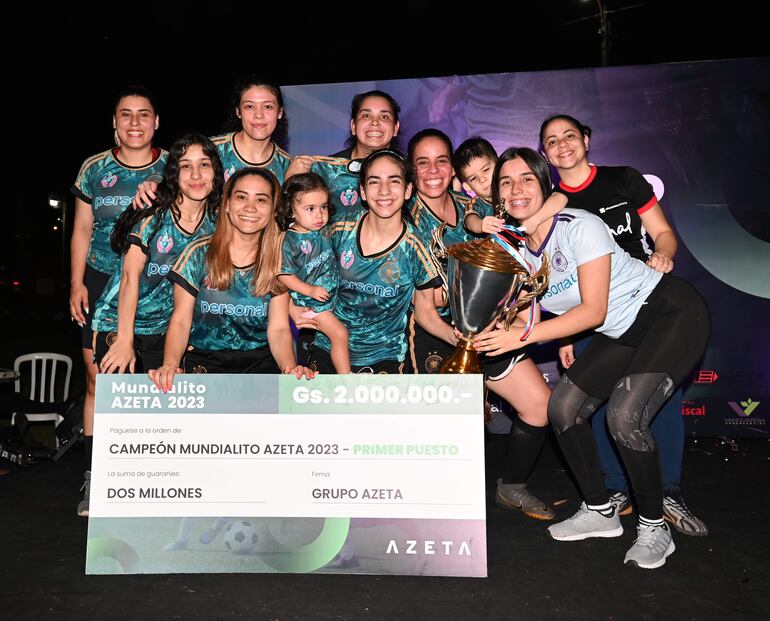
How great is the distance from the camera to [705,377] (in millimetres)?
5285

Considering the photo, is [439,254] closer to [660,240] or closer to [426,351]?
[426,351]

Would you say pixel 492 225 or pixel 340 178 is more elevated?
pixel 340 178

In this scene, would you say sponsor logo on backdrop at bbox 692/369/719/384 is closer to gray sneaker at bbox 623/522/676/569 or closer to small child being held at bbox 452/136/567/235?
small child being held at bbox 452/136/567/235

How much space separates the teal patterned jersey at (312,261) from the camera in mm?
3334

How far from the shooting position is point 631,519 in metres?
3.48

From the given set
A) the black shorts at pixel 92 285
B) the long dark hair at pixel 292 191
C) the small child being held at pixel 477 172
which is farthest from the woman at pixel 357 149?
the black shorts at pixel 92 285

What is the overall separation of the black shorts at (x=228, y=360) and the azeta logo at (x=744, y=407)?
3514mm

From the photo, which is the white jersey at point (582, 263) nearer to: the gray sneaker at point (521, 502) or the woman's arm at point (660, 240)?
the woman's arm at point (660, 240)

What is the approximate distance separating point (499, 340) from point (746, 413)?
320cm

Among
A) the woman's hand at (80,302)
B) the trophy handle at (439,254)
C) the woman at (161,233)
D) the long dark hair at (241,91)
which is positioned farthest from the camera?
the woman's hand at (80,302)

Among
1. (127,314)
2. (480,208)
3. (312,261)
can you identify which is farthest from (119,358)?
(480,208)

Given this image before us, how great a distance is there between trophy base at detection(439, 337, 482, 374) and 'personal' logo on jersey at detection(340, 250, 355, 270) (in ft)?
2.20

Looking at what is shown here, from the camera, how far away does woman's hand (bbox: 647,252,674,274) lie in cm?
324

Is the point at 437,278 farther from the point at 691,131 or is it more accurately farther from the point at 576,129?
the point at 691,131
